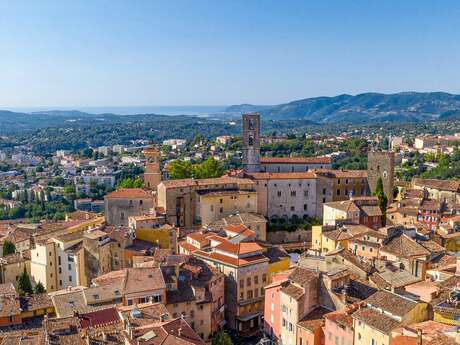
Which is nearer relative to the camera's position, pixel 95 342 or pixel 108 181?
pixel 95 342

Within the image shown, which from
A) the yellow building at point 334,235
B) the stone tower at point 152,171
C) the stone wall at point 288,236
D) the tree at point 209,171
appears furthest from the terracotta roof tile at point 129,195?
the yellow building at point 334,235

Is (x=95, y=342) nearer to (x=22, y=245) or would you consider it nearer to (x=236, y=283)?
(x=236, y=283)

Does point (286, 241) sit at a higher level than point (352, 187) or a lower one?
lower

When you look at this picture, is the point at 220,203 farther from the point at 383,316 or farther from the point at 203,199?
the point at 383,316

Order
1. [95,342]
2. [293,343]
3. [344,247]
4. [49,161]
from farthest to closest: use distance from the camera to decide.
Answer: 1. [49,161]
2. [344,247]
3. [293,343]
4. [95,342]

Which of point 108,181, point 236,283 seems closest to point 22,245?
point 236,283

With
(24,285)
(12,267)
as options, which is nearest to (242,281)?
(24,285)

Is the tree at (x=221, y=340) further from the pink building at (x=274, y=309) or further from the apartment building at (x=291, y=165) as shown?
the apartment building at (x=291, y=165)
